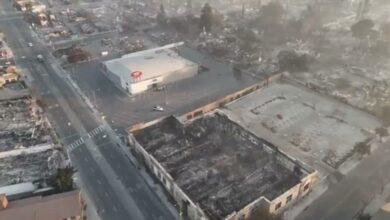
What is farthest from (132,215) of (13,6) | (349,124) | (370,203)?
(13,6)

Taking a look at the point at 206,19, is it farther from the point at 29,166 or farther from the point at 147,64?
the point at 29,166

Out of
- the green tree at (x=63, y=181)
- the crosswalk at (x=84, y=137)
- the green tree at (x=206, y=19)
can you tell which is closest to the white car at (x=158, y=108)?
the crosswalk at (x=84, y=137)

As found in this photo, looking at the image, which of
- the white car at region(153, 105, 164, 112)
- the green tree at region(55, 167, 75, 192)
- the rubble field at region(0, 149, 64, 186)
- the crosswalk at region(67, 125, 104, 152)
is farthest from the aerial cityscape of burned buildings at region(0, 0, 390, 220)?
the white car at region(153, 105, 164, 112)

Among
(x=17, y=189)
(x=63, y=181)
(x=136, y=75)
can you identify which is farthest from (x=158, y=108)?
(x=17, y=189)

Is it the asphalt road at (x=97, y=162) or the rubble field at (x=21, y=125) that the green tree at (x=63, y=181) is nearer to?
the asphalt road at (x=97, y=162)

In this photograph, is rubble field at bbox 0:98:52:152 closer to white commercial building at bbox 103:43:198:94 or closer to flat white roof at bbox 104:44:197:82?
white commercial building at bbox 103:43:198:94

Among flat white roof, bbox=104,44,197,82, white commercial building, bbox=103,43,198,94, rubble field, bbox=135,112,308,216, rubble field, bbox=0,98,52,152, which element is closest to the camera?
rubble field, bbox=135,112,308,216
